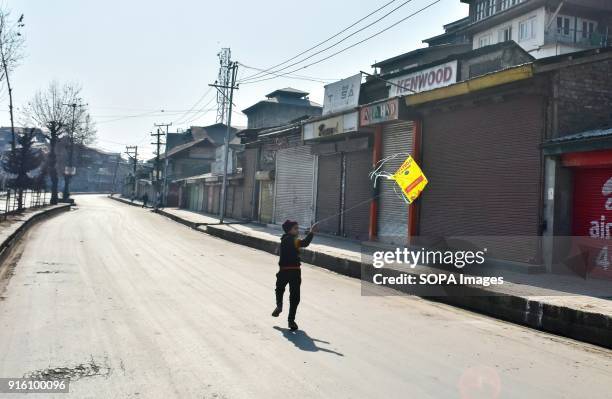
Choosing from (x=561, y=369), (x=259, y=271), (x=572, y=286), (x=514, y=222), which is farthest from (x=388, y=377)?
(x=514, y=222)

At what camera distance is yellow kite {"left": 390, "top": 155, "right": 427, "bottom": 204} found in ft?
54.6

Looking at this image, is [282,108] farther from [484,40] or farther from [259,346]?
[259,346]

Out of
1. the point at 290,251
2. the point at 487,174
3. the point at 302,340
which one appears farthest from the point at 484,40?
the point at 302,340

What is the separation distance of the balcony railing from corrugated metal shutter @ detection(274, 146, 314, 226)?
24.2 meters

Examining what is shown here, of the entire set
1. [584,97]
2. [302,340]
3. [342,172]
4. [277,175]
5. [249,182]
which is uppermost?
[584,97]

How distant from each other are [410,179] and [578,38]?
1197 inches

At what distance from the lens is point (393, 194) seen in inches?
733

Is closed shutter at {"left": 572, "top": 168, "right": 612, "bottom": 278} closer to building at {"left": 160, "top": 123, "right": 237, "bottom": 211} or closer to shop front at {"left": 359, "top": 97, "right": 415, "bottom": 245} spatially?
shop front at {"left": 359, "top": 97, "right": 415, "bottom": 245}

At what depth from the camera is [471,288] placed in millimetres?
9680

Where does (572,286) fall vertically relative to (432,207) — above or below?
below

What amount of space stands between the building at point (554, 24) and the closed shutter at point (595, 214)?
3099 centimetres

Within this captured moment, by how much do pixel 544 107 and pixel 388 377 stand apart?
968cm

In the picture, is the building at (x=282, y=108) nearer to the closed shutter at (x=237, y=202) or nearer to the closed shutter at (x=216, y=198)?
the closed shutter at (x=216, y=198)

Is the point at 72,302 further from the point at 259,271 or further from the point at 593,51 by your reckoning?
the point at 593,51
